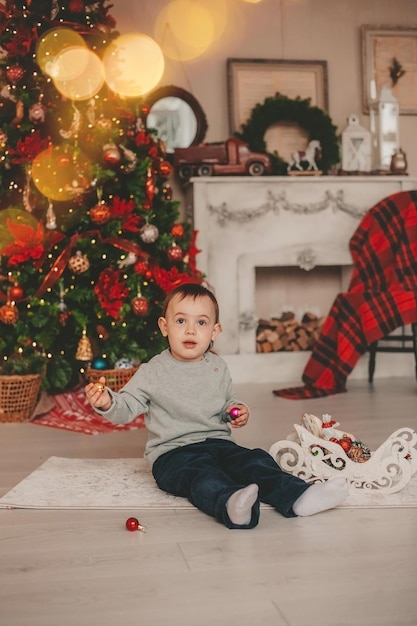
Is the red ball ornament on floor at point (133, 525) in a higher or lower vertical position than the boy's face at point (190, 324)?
lower

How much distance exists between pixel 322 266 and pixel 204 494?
10.5 ft

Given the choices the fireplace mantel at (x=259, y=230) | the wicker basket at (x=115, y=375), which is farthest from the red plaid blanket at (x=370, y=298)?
the wicker basket at (x=115, y=375)

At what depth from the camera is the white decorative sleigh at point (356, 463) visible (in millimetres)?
1806

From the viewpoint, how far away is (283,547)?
1.42m

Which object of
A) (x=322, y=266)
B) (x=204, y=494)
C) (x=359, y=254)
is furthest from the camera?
(x=322, y=266)

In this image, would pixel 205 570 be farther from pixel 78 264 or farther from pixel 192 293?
pixel 78 264

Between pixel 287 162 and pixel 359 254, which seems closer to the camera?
pixel 359 254

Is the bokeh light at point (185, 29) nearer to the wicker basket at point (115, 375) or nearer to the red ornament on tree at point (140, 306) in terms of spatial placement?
the red ornament on tree at point (140, 306)

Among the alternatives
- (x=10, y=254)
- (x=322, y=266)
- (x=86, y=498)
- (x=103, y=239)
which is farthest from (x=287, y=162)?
(x=86, y=498)

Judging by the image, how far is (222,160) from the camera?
4.18m

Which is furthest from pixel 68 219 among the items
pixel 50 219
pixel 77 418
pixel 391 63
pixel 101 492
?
pixel 391 63

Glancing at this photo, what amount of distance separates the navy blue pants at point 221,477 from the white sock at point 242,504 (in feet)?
0.05

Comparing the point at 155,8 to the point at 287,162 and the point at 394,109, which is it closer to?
the point at 287,162

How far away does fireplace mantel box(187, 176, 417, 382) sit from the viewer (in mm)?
4156
